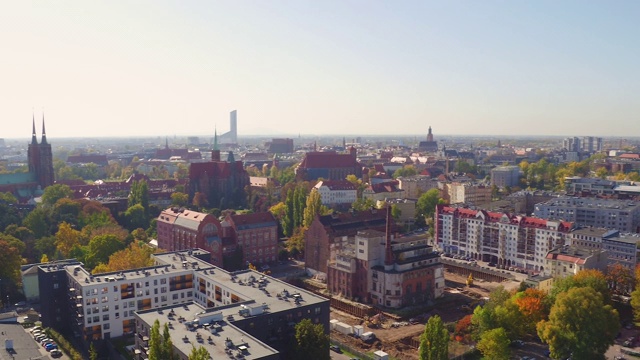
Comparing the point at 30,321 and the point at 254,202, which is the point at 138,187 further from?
the point at 30,321

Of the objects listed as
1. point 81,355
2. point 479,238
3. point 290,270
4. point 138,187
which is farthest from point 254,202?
point 81,355

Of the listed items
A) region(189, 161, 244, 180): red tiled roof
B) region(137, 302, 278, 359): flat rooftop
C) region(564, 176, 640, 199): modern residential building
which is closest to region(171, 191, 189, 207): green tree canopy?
region(189, 161, 244, 180): red tiled roof

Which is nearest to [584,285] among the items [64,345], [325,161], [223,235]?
[223,235]

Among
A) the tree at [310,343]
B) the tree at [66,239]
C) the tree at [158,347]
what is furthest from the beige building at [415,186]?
the tree at [158,347]

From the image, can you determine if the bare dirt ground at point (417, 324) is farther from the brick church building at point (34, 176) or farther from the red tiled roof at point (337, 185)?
the brick church building at point (34, 176)

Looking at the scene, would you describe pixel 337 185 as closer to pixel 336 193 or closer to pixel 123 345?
pixel 336 193

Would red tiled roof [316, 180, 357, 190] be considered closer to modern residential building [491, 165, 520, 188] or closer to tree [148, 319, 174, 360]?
modern residential building [491, 165, 520, 188]
